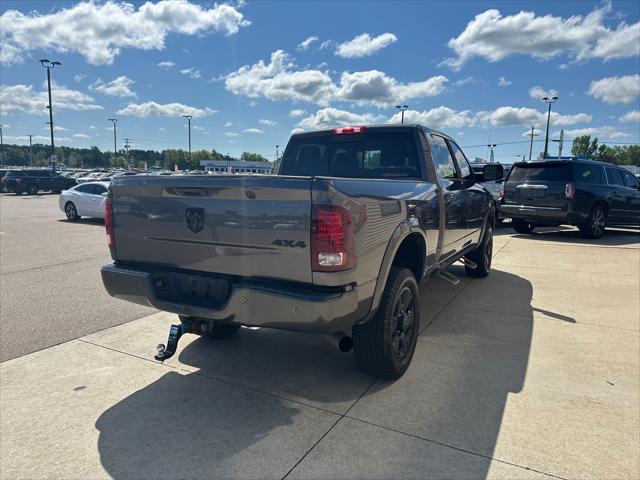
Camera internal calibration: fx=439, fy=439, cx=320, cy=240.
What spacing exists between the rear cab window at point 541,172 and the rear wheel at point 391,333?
28.9 ft

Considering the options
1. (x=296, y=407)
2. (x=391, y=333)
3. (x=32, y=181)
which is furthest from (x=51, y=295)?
(x=32, y=181)

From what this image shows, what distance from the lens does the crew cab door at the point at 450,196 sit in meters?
4.38

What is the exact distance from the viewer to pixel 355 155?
4.44 m

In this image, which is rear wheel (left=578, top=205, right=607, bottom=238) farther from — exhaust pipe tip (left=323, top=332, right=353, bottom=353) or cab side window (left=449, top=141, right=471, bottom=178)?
exhaust pipe tip (left=323, top=332, right=353, bottom=353)

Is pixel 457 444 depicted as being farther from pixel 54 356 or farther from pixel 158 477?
pixel 54 356

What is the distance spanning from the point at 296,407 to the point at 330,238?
1276 millimetres

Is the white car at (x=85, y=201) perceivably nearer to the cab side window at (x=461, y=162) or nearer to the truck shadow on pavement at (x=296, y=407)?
the truck shadow on pavement at (x=296, y=407)

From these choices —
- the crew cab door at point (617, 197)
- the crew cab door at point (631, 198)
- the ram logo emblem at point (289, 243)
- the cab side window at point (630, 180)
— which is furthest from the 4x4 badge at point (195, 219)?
the cab side window at point (630, 180)

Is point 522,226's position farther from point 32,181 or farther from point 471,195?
point 32,181

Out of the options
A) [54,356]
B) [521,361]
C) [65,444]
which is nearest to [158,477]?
[65,444]

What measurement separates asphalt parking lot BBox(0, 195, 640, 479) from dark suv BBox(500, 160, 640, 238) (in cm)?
565

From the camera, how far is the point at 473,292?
593 cm

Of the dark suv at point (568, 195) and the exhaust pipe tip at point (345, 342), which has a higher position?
the dark suv at point (568, 195)

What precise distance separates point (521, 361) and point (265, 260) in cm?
249
